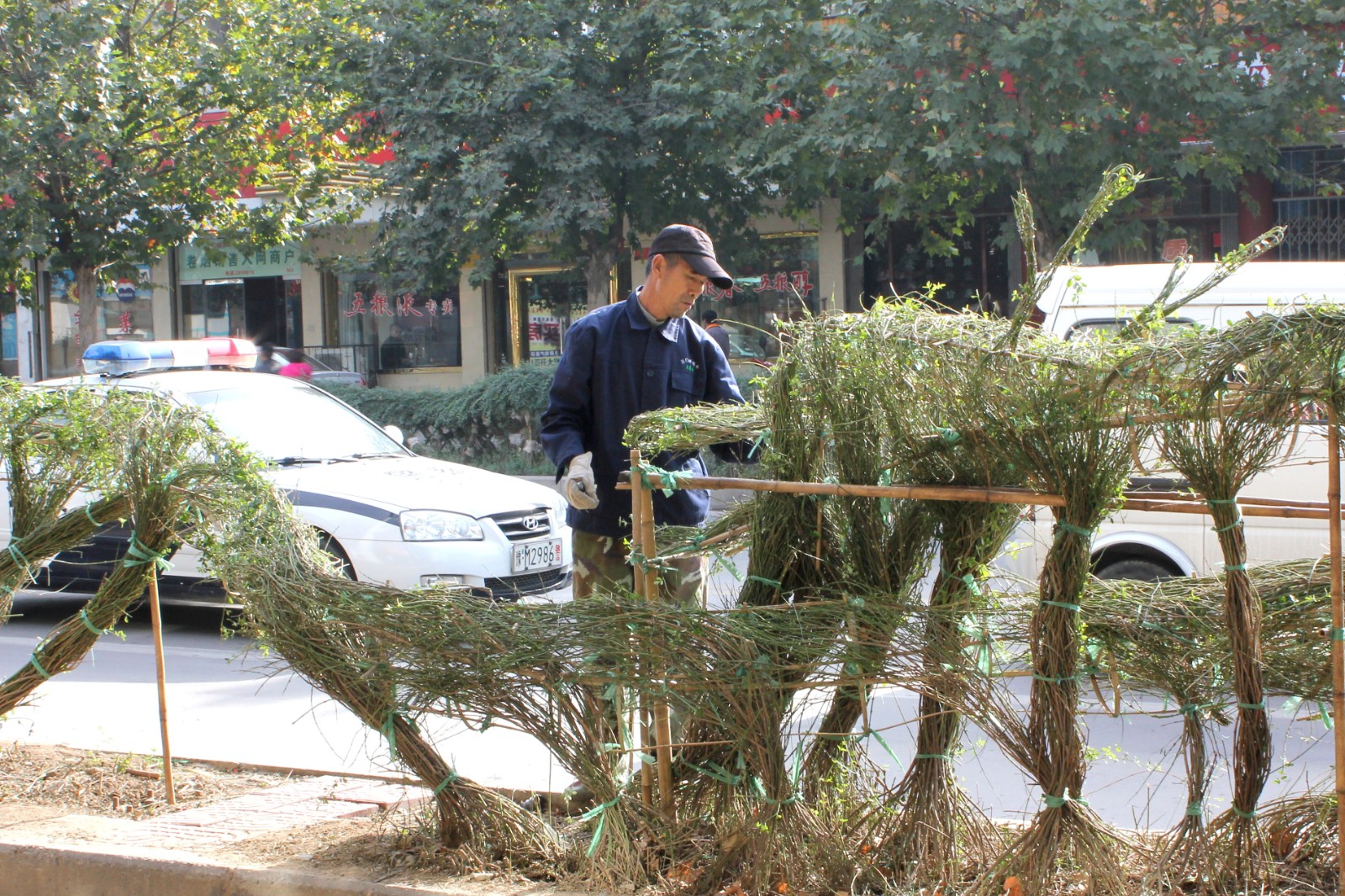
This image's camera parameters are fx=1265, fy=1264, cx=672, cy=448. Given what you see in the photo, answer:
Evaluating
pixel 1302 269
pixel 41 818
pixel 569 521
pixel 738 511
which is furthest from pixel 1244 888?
pixel 1302 269

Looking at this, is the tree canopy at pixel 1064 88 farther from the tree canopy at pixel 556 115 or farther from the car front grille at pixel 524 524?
the car front grille at pixel 524 524

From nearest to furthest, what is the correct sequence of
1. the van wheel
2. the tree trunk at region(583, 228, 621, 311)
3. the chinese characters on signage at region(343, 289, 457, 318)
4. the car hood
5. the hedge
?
1. the van wheel
2. the car hood
3. the hedge
4. the tree trunk at region(583, 228, 621, 311)
5. the chinese characters on signage at region(343, 289, 457, 318)

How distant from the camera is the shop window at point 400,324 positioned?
2212 centimetres

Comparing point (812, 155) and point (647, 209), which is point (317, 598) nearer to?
point (812, 155)

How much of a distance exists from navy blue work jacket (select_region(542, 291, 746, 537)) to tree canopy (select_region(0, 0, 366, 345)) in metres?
12.9

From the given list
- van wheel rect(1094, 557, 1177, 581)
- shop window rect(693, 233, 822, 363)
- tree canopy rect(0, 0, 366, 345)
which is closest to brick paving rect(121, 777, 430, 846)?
van wheel rect(1094, 557, 1177, 581)

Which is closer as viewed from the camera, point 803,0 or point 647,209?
point 803,0

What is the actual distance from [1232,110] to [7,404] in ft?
36.0

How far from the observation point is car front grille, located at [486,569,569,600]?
23.7 feet

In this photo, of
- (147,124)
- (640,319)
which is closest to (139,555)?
(640,319)

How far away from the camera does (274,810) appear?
4184 millimetres

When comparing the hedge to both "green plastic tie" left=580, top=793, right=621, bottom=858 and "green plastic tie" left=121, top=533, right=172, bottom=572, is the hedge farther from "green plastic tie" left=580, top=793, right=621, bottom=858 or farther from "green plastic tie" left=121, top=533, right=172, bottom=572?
"green plastic tie" left=580, top=793, right=621, bottom=858

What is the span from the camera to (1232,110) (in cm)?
1190

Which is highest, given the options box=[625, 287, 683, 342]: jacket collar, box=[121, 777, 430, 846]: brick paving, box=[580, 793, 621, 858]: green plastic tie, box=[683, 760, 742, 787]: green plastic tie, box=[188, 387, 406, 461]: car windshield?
box=[625, 287, 683, 342]: jacket collar
